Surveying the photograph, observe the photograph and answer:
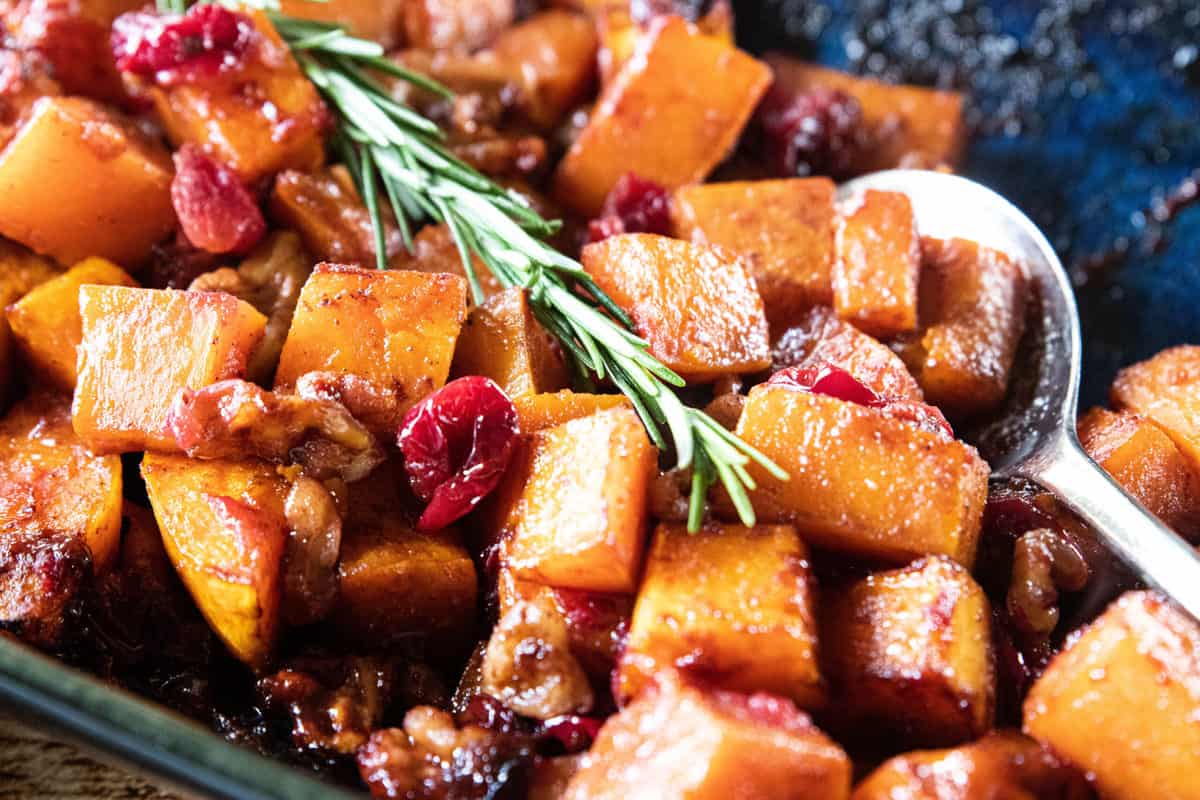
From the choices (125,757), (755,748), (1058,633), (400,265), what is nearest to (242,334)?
(400,265)

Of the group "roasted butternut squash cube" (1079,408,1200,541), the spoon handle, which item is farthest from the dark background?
the spoon handle

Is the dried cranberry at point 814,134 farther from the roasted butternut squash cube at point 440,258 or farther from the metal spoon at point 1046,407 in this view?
the roasted butternut squash cube at point 440,258

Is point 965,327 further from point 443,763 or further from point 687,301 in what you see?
point 443,763

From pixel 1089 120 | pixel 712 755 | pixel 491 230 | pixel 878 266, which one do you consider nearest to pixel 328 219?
pixel 491 230

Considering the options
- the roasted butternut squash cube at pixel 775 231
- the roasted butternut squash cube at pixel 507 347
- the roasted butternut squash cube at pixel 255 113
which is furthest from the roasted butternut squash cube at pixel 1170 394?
the roasted butternut squash cube at pixel 255 113

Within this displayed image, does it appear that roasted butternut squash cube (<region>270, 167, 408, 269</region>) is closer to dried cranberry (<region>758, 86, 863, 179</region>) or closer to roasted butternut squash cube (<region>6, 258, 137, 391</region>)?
roasted butternut squash cube (<region>6, 258, 137, 391</region>)
